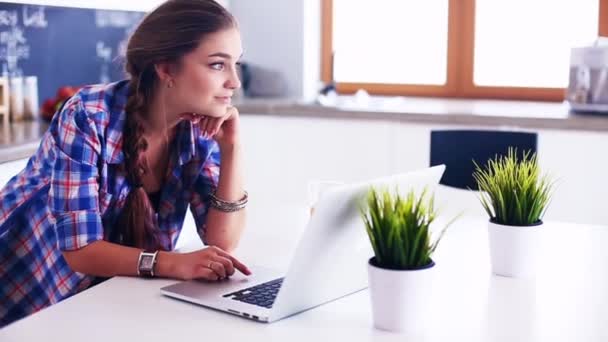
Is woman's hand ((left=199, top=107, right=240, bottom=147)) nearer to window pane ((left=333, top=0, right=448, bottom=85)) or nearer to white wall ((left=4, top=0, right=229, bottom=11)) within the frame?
white wall ((left=4, top=0, right=229, bottom=11))

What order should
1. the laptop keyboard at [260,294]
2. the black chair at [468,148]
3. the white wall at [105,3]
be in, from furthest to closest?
1. the white wall at [105,3]
2. the black chair at [468,148]
3. the laptop keyboard at [260,294]

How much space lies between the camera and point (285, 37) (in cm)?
383

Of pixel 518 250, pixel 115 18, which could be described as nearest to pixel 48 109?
pixel 115 18

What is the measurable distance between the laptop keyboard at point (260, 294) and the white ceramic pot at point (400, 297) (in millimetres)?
167

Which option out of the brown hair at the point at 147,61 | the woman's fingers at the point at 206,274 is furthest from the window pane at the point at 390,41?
the woman's fingers at the point at 206,274

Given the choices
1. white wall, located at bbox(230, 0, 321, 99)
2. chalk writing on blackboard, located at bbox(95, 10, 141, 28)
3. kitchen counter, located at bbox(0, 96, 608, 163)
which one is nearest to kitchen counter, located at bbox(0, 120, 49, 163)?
kitchen counter, located at bbox(0, 96, 608, 163)

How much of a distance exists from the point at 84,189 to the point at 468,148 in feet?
4.21

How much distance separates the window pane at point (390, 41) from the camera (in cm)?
378

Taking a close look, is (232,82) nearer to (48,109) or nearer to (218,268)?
(218,268)

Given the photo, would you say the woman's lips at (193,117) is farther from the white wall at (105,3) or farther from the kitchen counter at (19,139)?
the white wall at (105,3)

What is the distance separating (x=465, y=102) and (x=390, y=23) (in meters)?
0.54

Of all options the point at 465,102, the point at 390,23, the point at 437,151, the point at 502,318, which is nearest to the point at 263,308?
Answer: the point at 502,318

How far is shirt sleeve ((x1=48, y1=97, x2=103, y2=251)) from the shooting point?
149cm

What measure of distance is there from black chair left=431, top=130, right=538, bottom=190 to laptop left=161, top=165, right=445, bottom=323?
104 cm
